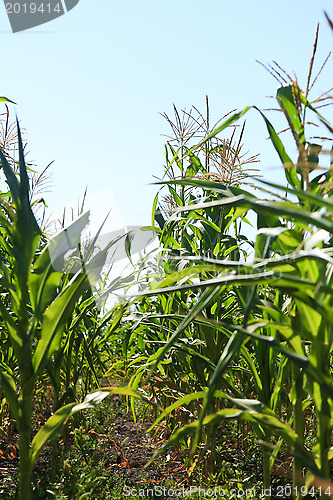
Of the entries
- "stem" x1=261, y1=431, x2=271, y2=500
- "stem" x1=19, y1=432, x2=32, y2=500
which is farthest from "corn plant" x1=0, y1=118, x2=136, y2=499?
"stem" x1=261, y1=431, x2=271, y2=500

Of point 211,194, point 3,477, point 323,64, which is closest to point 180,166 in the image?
point 211,194

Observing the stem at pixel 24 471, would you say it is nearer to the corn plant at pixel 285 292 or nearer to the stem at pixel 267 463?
the corn plant at pixel 285 292

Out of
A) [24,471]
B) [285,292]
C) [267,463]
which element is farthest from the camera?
[267,463]

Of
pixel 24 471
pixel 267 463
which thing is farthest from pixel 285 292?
pixel 24 471

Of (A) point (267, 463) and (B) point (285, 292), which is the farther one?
(A) point (267, 463)

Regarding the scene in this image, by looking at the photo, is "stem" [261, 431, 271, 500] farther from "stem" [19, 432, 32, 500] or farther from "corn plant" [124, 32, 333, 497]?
"stem" [19, 432, 32, 500]

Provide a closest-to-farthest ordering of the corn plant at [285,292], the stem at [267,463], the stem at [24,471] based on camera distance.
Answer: the corn plant at [285,292] < the stem at [24,471] < the stem at [267,463]

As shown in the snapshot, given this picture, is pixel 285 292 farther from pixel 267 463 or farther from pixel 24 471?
pixel 24 471

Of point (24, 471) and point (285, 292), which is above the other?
point (285, 292)

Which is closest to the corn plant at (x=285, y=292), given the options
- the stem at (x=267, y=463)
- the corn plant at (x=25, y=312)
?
the stem at (x=267, y=463)

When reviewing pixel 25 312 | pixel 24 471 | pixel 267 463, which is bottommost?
pixel 267 463

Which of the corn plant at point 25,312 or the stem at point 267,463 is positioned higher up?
the corn plant at point 25,312

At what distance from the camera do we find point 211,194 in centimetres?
171

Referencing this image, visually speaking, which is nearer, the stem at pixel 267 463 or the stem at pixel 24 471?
the stem at pixel 24 471
